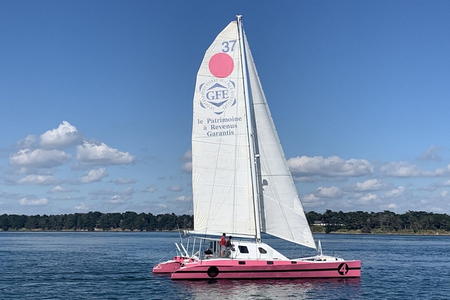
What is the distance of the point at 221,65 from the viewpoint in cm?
4659

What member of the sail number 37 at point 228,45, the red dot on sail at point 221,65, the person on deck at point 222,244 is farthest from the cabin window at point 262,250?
the sail number 37 at point 228,45

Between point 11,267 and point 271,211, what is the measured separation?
26.0 m

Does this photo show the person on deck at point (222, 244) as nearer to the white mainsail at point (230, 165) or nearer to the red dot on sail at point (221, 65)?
the white mainsail at point (230, 165)

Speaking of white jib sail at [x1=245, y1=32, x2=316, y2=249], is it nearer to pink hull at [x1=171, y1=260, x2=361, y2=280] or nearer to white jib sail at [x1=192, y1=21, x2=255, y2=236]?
white jib sail at [x1=192, y1=21, x2=255, y2=236]

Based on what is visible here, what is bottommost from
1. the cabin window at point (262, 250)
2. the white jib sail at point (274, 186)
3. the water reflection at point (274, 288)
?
the water reflection at point (274, 288)

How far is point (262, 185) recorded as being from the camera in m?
47.3

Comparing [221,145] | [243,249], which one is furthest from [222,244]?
[221,145]

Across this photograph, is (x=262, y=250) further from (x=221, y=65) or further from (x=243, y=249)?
(x=221, y=65)

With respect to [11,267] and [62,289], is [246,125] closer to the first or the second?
[62,289]

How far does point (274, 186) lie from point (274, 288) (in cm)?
808

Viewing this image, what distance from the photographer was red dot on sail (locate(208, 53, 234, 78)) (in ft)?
153

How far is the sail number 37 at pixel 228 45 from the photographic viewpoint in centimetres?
4656

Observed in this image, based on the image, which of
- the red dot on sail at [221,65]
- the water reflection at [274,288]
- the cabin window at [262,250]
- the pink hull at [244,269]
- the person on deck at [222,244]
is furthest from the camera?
the red dot on sail at [221,65]

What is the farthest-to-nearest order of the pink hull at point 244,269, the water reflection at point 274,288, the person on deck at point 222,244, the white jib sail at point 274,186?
the white jib sail at point 274,186
the person on deck at point 222,244
the pink hull at point 244,269
the water reflection at point 274,288
